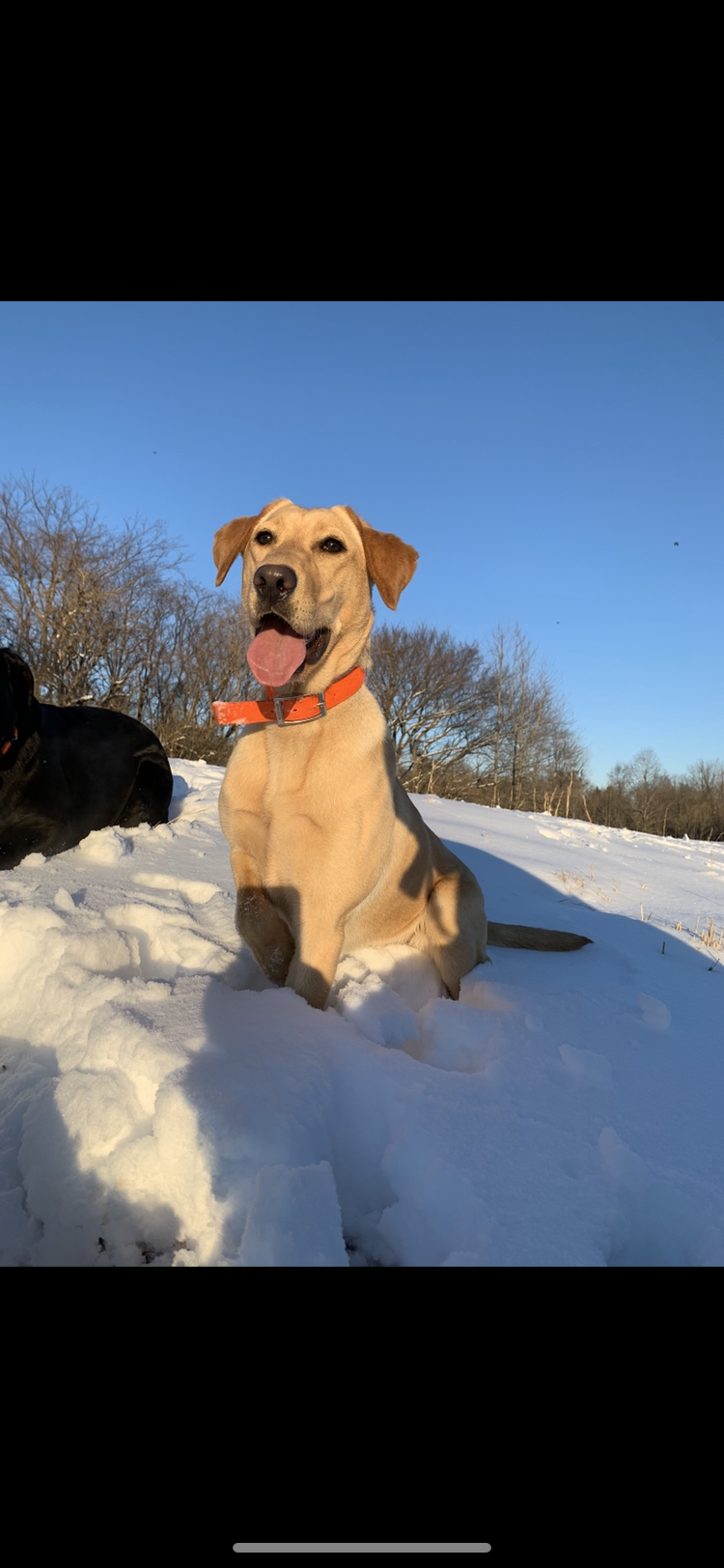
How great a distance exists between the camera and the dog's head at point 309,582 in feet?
7.20

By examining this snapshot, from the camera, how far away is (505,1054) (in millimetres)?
1985

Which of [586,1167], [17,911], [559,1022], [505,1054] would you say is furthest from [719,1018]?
[17,911]

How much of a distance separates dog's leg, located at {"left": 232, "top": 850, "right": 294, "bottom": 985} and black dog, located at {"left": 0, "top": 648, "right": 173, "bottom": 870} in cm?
176

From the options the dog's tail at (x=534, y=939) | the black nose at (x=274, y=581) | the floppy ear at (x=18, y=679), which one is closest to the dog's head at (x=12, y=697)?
the floppy ear at (x=18, y=679)

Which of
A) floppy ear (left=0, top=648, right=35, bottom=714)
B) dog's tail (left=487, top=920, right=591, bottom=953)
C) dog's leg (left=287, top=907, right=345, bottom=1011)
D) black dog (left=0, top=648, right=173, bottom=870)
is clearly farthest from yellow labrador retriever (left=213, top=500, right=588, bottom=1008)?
floppy ear (left=0, top=648, right=35, bottom=714)

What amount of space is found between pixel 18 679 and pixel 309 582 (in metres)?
2.48

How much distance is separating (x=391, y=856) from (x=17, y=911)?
1379 millimetres

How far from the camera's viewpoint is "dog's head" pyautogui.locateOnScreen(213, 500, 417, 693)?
7.20 ft

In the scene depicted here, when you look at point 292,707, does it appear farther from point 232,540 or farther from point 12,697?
point 12,697

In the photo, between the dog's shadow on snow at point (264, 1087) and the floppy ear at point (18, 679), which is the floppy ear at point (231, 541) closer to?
the dog's shadow on snow at point (264, 1087)

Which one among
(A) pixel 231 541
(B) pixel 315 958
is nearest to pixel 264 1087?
(B) pixel 315 958
